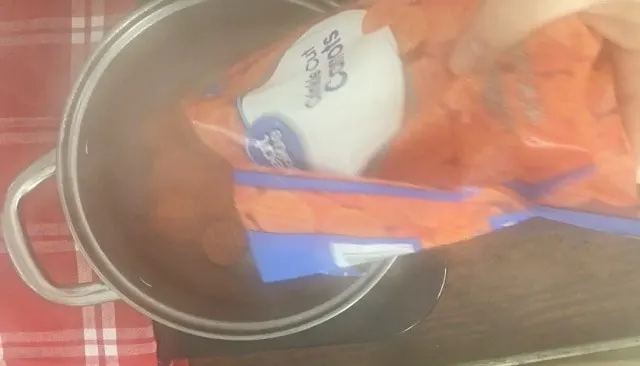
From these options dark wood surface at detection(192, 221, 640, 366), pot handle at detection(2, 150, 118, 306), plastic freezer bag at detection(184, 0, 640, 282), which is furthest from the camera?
dark wood surface at detection(192, 221, 640, 366)

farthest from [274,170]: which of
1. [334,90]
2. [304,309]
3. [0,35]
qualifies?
[0,35]

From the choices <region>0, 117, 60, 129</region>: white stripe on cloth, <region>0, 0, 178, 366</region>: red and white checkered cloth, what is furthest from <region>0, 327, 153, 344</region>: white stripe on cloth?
<region>0, 117, 60, 129</region>: white stripe on cloth

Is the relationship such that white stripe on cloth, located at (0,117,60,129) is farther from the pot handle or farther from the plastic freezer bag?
the plastic freezer bag

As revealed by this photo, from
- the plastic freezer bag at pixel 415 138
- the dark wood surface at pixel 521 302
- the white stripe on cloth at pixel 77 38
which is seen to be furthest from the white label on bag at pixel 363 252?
the white stripe on cloth at pixel 77 38

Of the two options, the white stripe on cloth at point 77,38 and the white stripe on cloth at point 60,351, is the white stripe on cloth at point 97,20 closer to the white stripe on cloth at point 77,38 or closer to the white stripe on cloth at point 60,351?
the white stripe on cloth at point 77,38

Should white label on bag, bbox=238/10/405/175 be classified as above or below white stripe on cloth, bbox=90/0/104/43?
below

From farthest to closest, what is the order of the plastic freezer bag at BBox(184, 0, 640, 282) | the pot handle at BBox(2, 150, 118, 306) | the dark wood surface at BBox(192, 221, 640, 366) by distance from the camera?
1. the dark wood surface at BBox(192, 221, 640, 366)
2. the pot handle at BBox(2, 150, 118, 306)
3. the plastic freezer bag at BBox(184, 0, 640, 282)

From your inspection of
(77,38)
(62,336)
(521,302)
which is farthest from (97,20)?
(521,302)

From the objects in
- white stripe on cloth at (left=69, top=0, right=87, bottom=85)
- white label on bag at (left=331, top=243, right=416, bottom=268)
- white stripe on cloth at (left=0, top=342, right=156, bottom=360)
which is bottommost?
white stripe on cloth at (left=0, top=342, right=156, bottom=360)

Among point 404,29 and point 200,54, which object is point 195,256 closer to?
point 200,54
